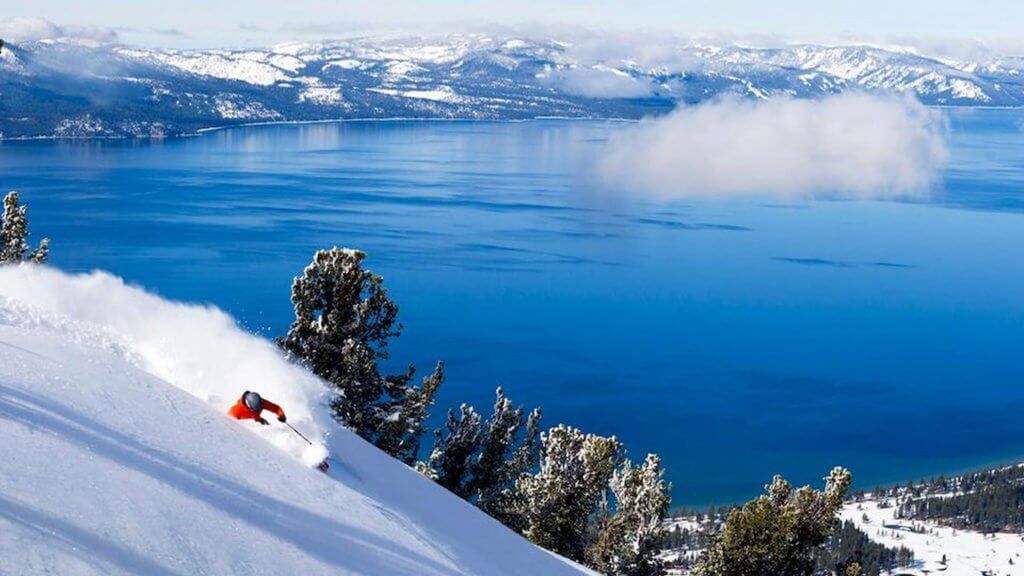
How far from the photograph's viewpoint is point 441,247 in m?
149

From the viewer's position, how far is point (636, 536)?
29031 millimetres

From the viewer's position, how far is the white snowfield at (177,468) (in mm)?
9320

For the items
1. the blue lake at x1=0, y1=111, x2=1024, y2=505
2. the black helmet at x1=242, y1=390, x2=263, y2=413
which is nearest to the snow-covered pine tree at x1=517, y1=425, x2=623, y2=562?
the black helmet at x1=242, y1=390, x2=263, y2=413

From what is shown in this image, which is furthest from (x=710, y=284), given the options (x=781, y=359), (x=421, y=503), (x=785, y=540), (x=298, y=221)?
(x=421, y=503)

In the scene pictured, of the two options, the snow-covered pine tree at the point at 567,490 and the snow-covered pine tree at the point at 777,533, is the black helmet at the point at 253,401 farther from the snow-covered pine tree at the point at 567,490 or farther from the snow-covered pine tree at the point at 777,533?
the snow-covered pine tree at the point at 777,533

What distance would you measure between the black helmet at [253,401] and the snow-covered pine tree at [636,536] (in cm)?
1706

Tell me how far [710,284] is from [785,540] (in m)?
110

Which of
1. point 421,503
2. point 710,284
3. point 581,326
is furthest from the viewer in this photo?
point 710,284

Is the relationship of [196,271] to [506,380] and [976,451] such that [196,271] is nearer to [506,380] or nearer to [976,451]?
[506,380]

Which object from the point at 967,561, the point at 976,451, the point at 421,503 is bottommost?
the point at 967,561

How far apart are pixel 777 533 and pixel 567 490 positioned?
6235 mm

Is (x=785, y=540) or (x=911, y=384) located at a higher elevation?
(x=785, y=540)

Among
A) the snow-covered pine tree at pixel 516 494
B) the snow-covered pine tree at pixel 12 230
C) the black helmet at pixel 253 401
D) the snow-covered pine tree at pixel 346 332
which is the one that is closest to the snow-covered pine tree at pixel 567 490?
the snow-covered pine tree at pixel 516 494

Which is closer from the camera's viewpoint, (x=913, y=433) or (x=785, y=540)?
(x=785, y=540)
